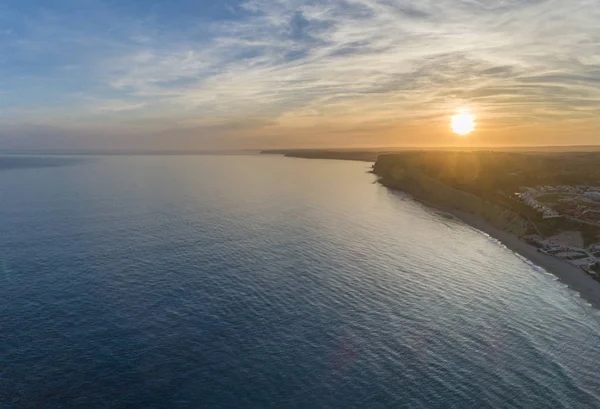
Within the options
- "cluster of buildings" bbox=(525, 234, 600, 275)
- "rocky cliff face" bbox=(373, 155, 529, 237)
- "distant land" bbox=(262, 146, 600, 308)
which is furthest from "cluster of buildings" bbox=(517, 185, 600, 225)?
"cluster of buildings" bbox=(525, 234, 600, 275)

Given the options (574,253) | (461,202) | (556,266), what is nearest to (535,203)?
(461,202)

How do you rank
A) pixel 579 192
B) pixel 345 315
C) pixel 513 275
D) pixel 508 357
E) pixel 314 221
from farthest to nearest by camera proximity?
pixel 579 192, pixel 314 221, pixel 513 275, pixel 345 315, pixel 508 357

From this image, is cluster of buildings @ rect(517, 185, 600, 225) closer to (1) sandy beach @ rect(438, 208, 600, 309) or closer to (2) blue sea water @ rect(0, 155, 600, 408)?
(1) sandy beach @ rect(438, 208, 600, 309)

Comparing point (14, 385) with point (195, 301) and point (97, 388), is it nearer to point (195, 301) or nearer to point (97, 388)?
point (97, 388)

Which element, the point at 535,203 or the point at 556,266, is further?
the point at 535,203

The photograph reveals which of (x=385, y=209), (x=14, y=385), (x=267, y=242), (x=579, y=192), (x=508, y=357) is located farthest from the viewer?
(x=579, y=192)

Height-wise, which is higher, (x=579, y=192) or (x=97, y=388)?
(x=579, y=192)

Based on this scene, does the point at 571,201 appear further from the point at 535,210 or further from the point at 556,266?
the point at 556,266

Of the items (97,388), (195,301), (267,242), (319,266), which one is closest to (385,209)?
(267,242)

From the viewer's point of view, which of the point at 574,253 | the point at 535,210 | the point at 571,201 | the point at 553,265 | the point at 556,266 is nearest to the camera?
the point at 556,266
